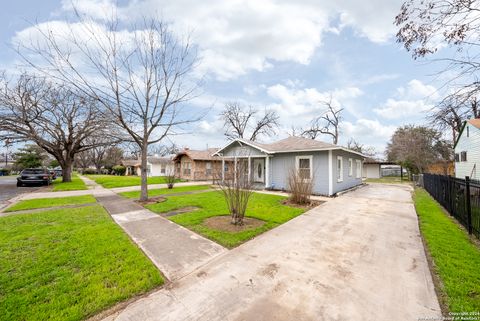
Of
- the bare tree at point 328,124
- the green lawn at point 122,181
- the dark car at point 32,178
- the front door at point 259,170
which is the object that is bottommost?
the green lawn at point 122,181

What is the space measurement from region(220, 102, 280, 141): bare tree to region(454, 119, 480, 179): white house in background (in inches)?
846

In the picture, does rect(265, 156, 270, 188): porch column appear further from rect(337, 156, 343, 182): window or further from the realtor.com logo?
the realtor.com logo

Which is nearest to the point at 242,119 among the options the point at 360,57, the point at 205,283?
the point at 360,57

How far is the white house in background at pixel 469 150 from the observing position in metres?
11.9

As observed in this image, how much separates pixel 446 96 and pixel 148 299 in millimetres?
6355

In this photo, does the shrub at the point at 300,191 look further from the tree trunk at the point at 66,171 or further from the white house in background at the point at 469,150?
the tree trunk at the point at 66,171

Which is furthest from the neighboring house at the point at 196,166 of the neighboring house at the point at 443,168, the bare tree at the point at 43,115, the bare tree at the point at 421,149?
the neighboring house at the point at 443,168

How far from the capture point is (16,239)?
4.75m

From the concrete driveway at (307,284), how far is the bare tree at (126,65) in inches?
309

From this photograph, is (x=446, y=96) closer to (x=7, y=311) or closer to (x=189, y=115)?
(x=7, y=311)

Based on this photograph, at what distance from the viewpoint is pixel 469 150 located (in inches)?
512

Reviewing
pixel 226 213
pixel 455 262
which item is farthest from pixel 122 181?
pixel 455 262

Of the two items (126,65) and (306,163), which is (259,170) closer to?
(306,163)

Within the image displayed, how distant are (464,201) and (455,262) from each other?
3.32 metres
